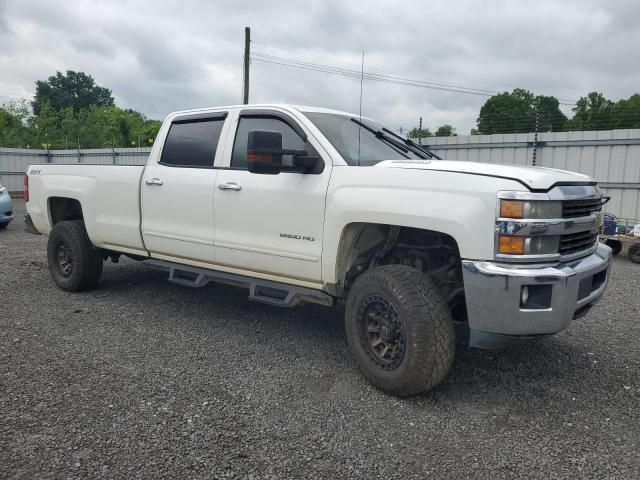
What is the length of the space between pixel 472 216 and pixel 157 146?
3.26 m

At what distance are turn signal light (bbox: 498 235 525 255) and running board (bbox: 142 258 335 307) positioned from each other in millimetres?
1352

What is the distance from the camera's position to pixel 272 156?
3551mm

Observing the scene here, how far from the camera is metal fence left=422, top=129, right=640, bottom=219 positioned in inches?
373

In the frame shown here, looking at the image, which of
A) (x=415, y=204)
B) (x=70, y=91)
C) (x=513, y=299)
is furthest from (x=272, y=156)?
(x=70, y=91)

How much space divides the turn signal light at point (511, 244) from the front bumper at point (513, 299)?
0.08 m

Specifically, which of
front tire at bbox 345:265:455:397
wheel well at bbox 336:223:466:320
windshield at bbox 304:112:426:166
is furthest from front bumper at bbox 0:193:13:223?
front tire at bbox 345:265:455:397

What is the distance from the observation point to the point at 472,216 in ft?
9.72

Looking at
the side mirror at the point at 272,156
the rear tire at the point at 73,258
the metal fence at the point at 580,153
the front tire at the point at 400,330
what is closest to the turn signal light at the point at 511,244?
the front tire at the point at 400,330

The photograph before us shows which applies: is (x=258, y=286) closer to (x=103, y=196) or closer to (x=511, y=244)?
(x=511, y=244)

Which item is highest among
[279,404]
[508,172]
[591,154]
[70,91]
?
[70,91]

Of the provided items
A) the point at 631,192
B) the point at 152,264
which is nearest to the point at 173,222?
the point at 152,264

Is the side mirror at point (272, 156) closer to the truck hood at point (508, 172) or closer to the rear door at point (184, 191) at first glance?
the truck hood at point (508, 172)

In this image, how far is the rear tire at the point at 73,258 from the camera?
554cm

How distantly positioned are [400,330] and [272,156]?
4.73 feet
